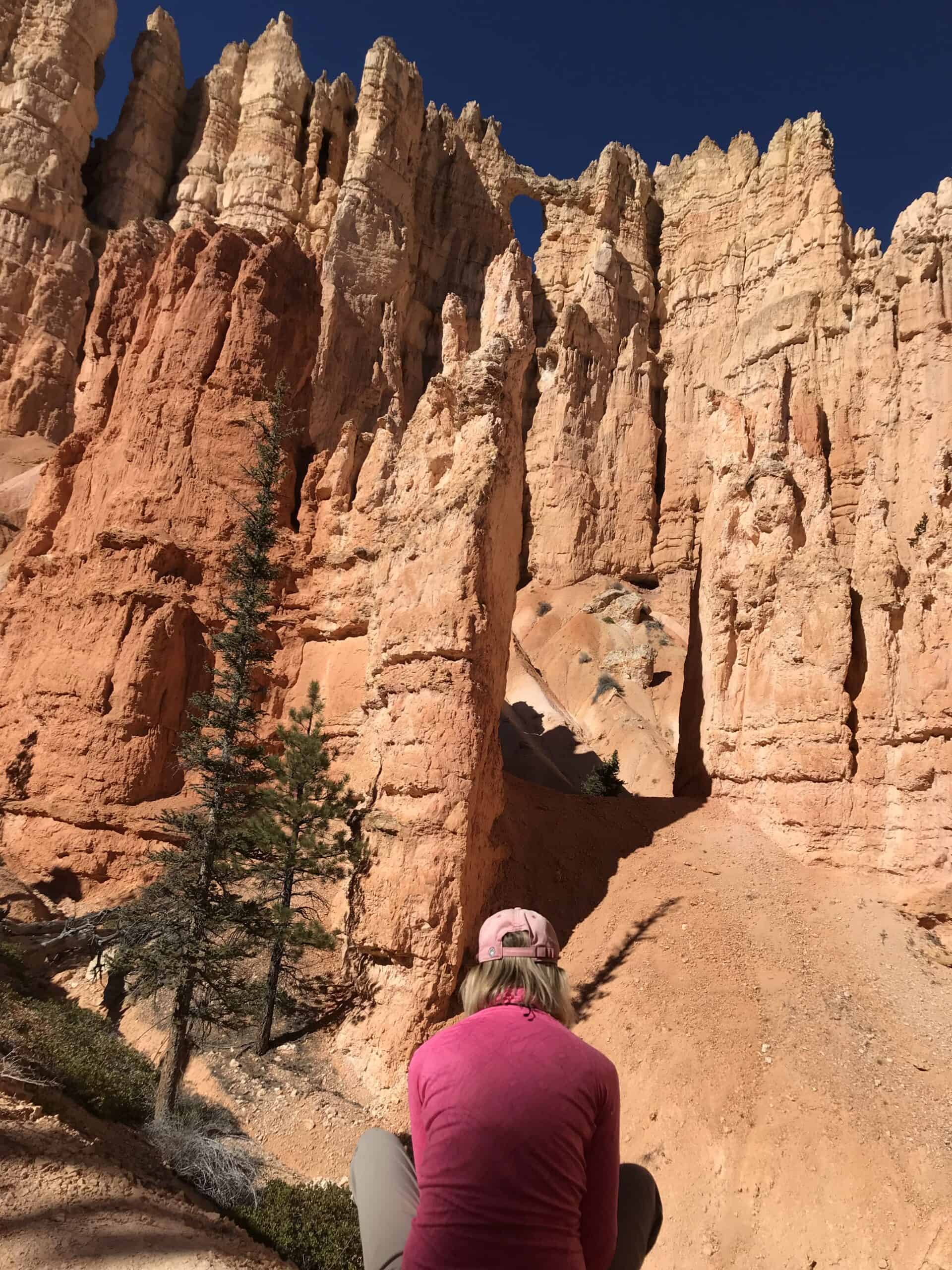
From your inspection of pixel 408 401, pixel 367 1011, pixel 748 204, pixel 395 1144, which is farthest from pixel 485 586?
pixel 748 204

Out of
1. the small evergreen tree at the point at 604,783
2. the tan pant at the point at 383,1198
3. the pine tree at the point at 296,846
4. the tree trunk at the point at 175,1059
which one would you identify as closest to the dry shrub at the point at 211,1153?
the tree trunk at the point at 175,1059

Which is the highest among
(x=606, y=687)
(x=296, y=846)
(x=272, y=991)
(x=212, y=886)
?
(x=606, y=687)

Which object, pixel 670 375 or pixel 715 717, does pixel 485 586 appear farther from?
pixel 670 375

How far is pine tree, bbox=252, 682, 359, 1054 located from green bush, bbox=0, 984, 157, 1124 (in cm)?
189

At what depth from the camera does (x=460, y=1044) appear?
2.69m

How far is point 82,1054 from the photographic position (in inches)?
437

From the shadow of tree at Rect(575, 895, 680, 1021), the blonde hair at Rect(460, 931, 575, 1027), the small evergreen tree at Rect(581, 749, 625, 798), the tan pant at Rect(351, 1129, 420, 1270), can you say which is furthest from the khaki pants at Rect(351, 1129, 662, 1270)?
the small evergreen tree at Rect(581, 749, 625, 798)

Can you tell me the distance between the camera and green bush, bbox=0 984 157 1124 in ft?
31.8

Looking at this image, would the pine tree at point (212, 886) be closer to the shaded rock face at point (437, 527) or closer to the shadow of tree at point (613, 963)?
the shaded rock face at point (437, 527)

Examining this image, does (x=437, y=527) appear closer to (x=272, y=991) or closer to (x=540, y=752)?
(x=272, y=991)

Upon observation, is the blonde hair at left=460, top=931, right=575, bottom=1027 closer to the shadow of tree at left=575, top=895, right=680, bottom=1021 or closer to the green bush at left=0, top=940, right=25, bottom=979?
the shadow of tree at left=575, top=895, right=680, bottom=1021

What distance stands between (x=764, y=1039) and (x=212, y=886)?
8.40 metres

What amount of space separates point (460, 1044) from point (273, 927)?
35.6 ft

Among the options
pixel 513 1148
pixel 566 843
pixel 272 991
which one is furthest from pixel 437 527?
pixel 513 1148
